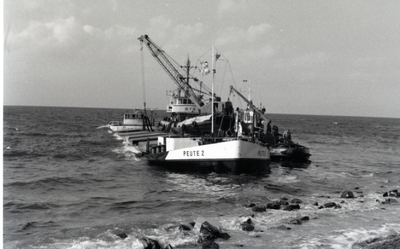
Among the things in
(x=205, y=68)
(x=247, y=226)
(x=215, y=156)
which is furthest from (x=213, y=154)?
(x=247, y=226)

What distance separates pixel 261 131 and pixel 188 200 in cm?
2073

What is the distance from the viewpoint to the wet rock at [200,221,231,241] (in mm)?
11484

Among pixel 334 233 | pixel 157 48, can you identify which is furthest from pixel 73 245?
pixel 157 48

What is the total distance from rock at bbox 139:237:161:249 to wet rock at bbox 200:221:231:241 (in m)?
1.57

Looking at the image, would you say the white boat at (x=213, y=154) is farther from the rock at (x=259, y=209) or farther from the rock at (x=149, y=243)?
the rock at (x=149, y=243)

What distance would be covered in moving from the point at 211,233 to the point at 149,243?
2.18 m

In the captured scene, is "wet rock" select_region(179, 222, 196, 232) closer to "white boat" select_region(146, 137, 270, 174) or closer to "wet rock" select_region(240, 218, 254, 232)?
"wet rock" select_region(240, 218, 254, 232)

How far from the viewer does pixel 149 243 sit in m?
10.7

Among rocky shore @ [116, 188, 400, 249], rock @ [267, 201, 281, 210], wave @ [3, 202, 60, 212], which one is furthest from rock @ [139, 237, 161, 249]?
wave @ [3, 202, 60, 212]

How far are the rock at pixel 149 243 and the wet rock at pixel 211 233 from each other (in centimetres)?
157

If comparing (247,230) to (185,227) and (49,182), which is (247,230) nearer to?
(185,227)

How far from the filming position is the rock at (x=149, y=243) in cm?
1062

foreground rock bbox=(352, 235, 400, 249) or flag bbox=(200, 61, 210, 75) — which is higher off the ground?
flag bbox=(200, 61, 210, 75)

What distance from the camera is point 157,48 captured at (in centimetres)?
4916
